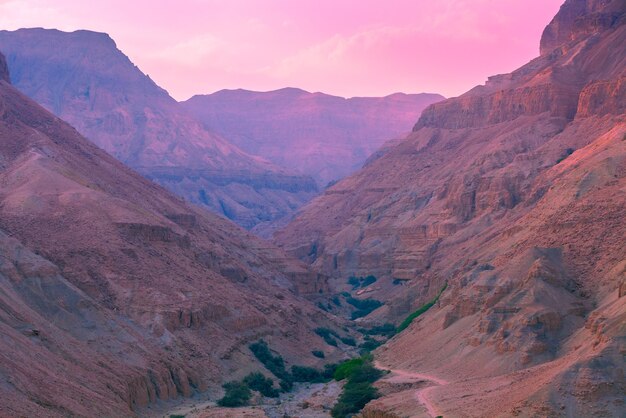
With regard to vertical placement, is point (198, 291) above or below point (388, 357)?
above

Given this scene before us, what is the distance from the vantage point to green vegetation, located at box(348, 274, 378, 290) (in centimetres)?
14375

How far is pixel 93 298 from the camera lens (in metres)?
76.8

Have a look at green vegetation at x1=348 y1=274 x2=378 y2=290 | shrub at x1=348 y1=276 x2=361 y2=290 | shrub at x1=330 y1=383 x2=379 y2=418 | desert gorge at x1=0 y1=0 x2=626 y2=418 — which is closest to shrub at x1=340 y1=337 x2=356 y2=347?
desert gorge at x1=0 y1=0 x2=626 y2=418

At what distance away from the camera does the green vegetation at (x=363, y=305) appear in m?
129

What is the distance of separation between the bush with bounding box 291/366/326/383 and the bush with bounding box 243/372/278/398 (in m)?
5.45

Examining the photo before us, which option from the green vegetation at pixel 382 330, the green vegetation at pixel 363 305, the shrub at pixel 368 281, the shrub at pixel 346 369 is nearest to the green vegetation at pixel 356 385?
the shrub at pixel 346 369

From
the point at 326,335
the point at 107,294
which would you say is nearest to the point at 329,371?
the point at 326,335

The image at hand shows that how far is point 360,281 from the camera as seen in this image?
14700 cm

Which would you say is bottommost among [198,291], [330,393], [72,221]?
[330,393]

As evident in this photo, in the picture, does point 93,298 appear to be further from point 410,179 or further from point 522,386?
point 410,179

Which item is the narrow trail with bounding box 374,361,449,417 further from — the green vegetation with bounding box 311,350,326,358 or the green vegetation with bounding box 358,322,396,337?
the green vegetation with bounding box 358,322,396,337

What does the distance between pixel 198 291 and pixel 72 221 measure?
10724 mm

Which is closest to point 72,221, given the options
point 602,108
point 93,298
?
point 93,298

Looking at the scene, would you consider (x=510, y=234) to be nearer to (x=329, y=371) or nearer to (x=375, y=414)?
(x=329, y=371)
